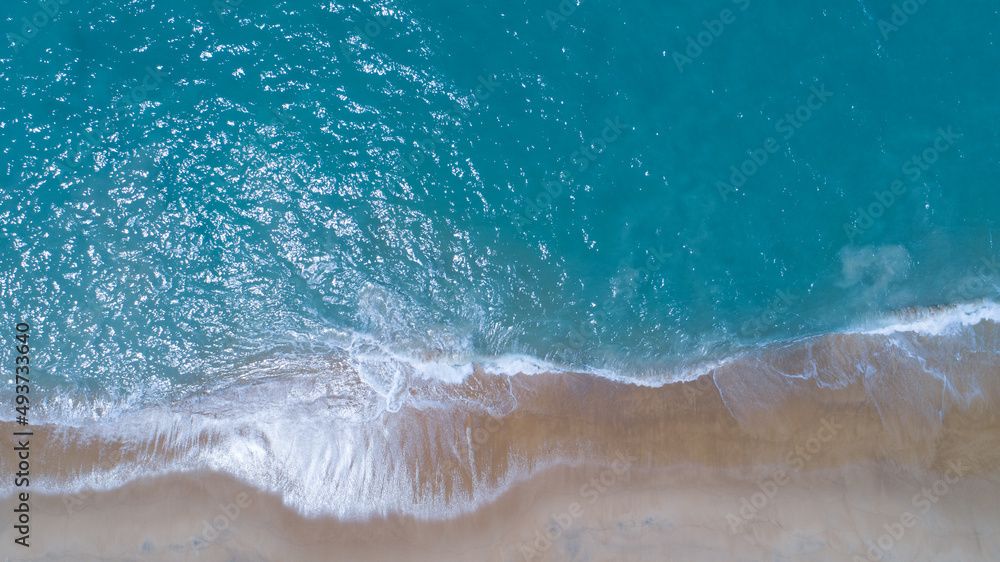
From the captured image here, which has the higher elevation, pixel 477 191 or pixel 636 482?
pixel 477 191

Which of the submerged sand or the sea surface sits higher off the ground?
the sea surface

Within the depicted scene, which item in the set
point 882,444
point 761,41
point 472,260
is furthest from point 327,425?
point 761,41

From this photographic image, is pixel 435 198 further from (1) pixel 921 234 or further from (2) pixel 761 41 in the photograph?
(1) pixel 921 234

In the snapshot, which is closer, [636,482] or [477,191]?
[636,482]

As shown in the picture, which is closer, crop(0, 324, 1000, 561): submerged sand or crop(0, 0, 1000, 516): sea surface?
crop(0, 324, 1000, 561): submerged sand

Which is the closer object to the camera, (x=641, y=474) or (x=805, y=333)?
(x=641, y=474)
